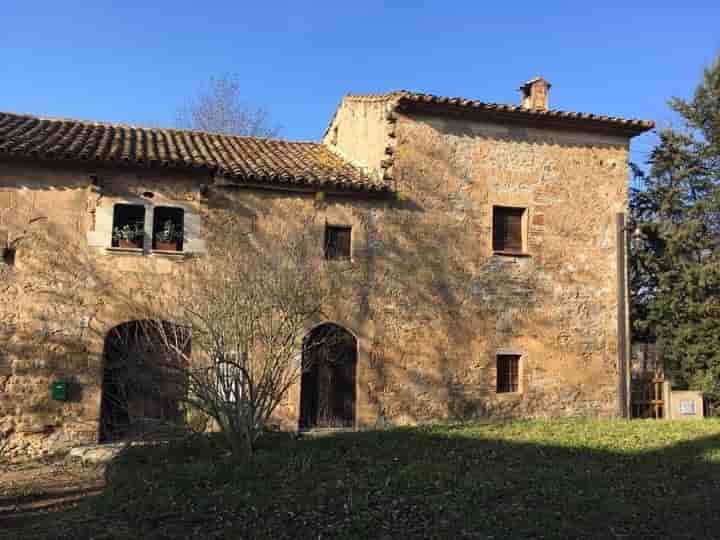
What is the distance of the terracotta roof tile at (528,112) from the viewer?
37.1 feet

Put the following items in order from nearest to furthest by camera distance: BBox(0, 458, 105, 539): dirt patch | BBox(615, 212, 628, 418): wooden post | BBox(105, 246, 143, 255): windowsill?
BBox(0, 458, 105, 539): dirt patch, BBox(105, 246, 143, 255): windowsill, BBox(615, 212, 628, 418): wooden post

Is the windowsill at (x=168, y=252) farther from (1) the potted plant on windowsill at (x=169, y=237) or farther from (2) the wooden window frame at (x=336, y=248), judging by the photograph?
(2) the wooden window frame at (x=336, y=248)

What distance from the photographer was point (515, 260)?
11.9m

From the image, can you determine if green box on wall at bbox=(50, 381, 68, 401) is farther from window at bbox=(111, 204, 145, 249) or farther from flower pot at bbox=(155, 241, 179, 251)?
flower pot at bbox=(155, 241, 179, 251)

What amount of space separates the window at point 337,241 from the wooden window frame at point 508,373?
11.6ft

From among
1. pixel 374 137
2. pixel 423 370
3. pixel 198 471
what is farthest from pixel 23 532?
pixel 374 137

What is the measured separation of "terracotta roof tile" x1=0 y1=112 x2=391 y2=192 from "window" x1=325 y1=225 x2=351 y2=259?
753 millimetres

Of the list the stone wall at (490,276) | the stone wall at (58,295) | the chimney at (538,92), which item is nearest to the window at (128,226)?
the stone wall at (58,295)

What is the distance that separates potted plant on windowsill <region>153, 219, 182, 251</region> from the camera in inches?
405

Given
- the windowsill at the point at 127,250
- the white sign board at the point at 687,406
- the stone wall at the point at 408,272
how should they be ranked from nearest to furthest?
the stone wall at the point at 408,272
the windowsill at the point at 127,250
the white sign board at the point at 687,406

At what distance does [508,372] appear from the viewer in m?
11.8

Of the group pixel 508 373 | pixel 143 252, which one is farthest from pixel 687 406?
pixel 143 252

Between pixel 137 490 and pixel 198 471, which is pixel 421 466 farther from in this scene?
pixel 137 490

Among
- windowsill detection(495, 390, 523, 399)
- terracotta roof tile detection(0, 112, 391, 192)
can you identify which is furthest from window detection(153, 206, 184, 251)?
windowsill detection(495, 390, 523, 399)
